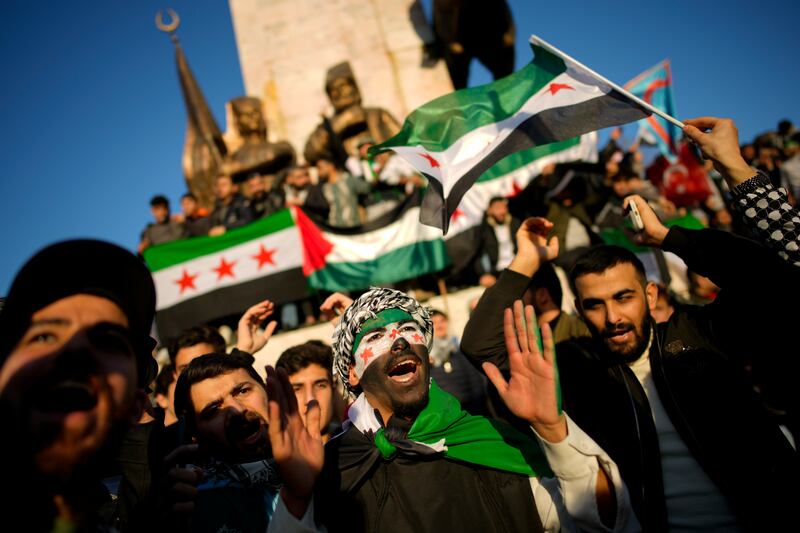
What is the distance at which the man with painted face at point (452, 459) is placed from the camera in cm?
182

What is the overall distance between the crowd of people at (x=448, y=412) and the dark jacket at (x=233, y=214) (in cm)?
548

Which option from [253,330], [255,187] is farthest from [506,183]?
[253,330]

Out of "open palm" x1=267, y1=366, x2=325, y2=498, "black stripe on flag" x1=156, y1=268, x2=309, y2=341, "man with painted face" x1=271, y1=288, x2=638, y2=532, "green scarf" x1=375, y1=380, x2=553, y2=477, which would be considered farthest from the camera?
"black stripe on flag" x1=156, y1=268, x2=309, y2=341

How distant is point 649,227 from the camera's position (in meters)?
2.67

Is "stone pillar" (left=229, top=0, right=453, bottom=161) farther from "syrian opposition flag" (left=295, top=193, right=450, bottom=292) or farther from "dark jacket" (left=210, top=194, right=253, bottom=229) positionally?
"syrian opposition flag" (left=295, top=193, right=450, bottom=292)

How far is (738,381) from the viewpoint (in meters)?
2.29

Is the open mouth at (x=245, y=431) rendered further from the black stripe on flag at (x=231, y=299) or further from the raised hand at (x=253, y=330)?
the black stripe on flag at (x=231, y=299)

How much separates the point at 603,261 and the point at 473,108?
1534 millimetres

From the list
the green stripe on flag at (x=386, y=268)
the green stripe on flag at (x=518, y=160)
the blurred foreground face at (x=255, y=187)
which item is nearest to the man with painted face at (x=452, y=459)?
the green stripe on flag at (x=386, y=268)

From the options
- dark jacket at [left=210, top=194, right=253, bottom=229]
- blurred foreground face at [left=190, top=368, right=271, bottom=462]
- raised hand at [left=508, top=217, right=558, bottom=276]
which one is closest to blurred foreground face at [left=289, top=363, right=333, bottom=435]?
blurred foreground face at [left=190, top=368, right=271, bottom=462]

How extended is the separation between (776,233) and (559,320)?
1.62m

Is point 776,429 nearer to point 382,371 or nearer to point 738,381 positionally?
point 738,381

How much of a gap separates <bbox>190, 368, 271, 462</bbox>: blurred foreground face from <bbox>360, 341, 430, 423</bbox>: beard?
55 centimetres

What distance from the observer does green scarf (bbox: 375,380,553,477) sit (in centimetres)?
221
